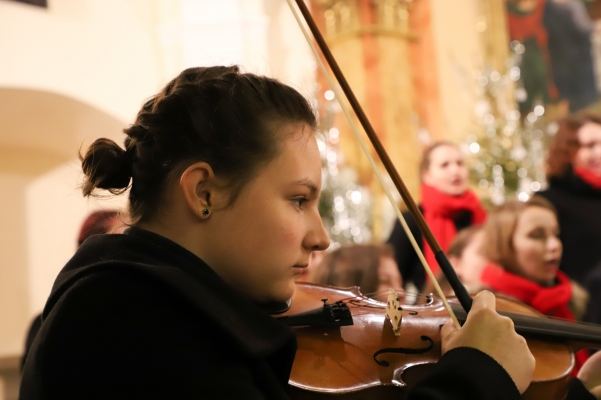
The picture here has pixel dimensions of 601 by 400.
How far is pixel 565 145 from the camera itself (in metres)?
3.28

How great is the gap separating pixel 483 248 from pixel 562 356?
4.91 feet

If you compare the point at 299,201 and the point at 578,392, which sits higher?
the point at 299,201

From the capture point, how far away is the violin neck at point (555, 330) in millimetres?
1386

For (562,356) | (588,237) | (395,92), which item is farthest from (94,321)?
(395,92)

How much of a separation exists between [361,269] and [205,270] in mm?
1453

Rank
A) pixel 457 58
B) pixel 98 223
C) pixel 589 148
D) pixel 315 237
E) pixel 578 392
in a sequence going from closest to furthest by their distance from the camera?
pixel 315 237
pixel 578 392
pixel 98 223
pixel 589 148
pixel 457 58

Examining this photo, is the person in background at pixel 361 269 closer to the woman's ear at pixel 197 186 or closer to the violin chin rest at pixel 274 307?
A: the violin chin rest at pixel 274 307

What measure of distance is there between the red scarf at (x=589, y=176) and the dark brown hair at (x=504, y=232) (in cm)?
35

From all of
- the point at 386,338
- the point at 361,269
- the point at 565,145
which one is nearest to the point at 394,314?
the point at 386,338

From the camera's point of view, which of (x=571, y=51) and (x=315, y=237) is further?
(x=571, y=51)

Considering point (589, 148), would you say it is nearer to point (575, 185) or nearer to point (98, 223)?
point (575, 185)

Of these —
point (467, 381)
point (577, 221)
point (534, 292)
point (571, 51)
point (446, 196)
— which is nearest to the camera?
point (467, 381)

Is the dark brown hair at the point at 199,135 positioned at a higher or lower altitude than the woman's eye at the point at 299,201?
higher

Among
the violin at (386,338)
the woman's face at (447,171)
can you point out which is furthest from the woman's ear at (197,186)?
the woman's face at (447,171)
